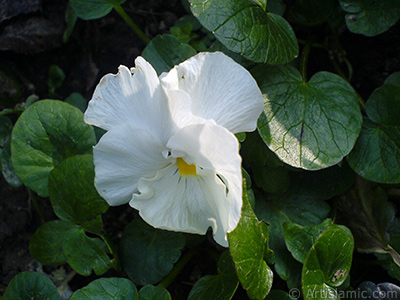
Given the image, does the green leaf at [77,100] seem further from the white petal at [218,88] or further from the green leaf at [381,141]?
the green leaf at [381,141]

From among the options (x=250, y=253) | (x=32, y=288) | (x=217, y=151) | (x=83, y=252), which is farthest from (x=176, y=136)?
(x=32, y=288)

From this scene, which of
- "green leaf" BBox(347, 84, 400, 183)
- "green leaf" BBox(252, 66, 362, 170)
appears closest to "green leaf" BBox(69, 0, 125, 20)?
"green leaf" BBox(252, 66, 362, 170)

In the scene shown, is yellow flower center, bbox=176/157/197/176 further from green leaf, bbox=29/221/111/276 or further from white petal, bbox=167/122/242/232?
green leaf, bbox=29/221/111/276

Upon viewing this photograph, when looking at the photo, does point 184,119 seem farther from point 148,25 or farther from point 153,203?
point 148,25

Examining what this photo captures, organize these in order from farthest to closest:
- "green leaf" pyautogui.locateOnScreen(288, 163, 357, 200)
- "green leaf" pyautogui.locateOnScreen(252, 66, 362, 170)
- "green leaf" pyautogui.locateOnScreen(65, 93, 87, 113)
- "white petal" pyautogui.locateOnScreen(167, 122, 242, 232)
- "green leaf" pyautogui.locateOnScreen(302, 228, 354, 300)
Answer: "green leaf" pyautogui.locateOnScreen(65, 93, 87, 113) → "green leaf" pyautogui.locateOnScreen(288, 163, 357, 200) → "green leaf" pyautogui.locateOnScreen(252, 66, 362, 170) → "green leaf" pyautogui.locateOnScreen(302, 228, 354, 300) → "white petal" pyautogui.locateOnScreen(167, 122, 242, 232)

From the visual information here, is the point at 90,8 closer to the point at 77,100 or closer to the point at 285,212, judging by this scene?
the point at 77,100

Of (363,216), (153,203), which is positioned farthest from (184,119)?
(363,216)

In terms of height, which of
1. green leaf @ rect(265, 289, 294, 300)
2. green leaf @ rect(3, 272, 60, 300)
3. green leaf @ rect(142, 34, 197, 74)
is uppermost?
green leaf @ rect(142, 34, 197, 74)
